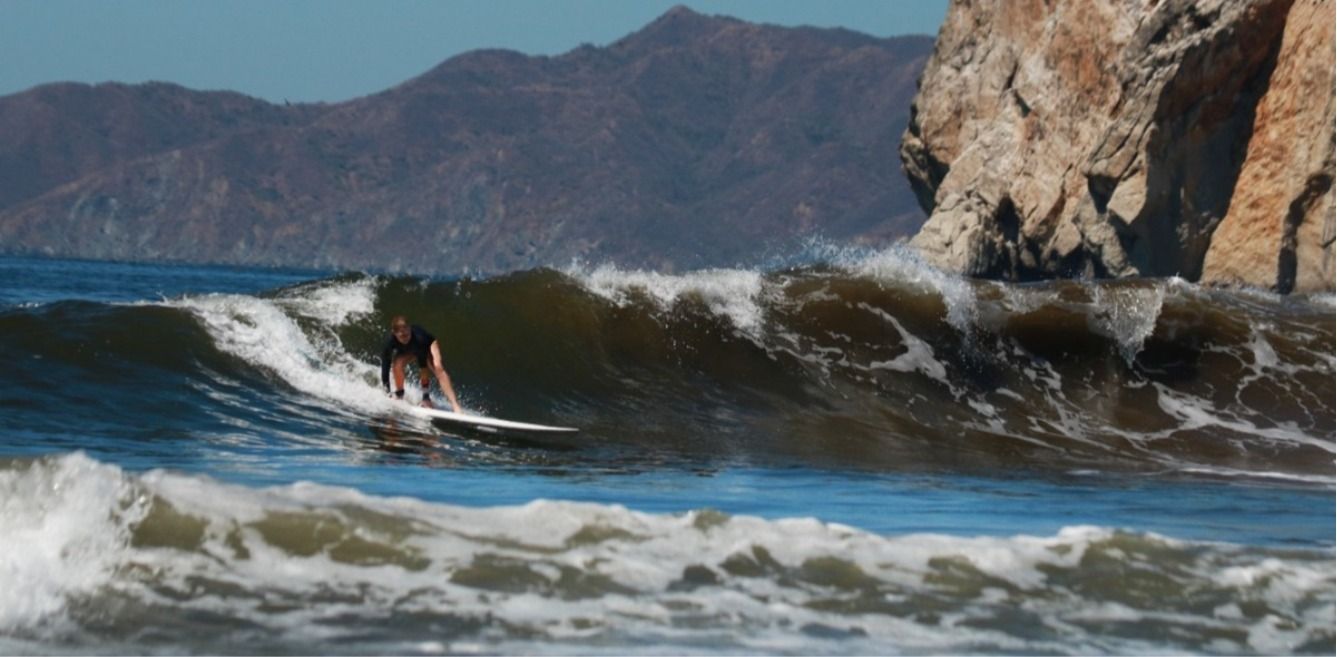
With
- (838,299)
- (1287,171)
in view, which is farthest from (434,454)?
(1287,171)

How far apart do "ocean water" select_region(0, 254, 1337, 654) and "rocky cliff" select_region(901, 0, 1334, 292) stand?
18.1 ft

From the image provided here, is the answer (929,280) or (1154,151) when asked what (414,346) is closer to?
(929,280)

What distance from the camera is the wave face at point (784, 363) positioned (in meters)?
15.4

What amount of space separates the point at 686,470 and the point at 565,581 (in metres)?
5.05

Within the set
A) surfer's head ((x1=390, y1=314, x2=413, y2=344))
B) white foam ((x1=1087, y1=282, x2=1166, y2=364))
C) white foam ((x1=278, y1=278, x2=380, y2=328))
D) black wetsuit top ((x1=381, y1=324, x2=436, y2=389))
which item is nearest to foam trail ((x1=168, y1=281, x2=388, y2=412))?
white foam ((x1=278, y1=278, x2=380, y2=328))

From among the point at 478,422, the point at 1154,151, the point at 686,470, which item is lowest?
the point at 686,470

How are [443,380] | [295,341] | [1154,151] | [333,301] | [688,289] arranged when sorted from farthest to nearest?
[1154,151] < [688,289] < [333,301] < [295,341] < [443,380]

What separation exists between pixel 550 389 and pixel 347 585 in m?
9.69

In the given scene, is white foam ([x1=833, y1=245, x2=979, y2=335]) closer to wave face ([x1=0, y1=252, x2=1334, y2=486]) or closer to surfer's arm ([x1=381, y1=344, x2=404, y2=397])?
wave face ([x1=0, y1=252, x2=1334, y2=486])

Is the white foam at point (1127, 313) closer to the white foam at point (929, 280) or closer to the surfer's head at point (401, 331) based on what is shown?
the white foam at point (929, 280)

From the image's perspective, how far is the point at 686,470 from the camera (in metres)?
12.9

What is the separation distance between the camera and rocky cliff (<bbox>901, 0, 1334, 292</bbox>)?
28.5 m

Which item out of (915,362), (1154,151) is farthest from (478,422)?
(1154,151)

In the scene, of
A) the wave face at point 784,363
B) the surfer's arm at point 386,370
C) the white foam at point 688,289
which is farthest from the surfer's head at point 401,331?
the white foam at point 688,289
